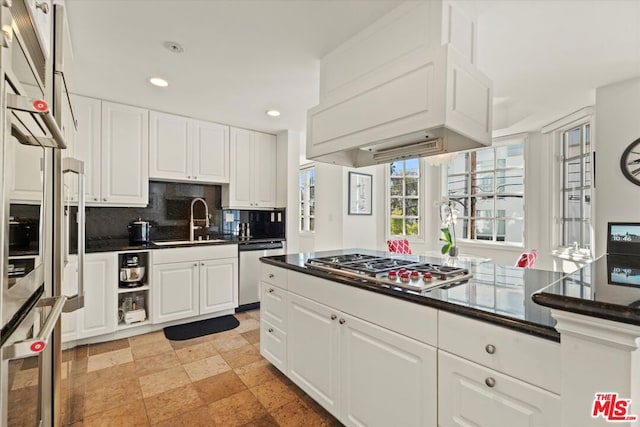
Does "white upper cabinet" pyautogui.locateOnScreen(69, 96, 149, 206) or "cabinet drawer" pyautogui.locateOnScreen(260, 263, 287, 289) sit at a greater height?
"white upper cabinet" pyautogui.locateOnScreen(69, 96, 149, 206)

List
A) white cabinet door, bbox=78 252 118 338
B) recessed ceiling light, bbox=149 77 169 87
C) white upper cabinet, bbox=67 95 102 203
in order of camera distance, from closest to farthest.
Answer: recessed ceiling light, bbox=149 77 169 87 < white cabinet door, bbox=78 252 118 338 < white upper cabinet, bbox=67 95 102 203

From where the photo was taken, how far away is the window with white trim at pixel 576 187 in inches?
134

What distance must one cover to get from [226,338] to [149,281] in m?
0.97

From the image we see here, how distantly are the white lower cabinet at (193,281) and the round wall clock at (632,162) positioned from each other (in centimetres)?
390

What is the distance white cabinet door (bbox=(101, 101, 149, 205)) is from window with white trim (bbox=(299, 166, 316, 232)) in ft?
9.78

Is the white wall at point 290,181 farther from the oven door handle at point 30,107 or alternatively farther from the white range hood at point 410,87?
the oven door handle at point 30,107

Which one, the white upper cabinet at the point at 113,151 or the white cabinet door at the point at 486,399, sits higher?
the white upper cabinet at the point at 113,151

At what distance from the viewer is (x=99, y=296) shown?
9.32ft

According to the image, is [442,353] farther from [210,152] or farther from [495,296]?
[210,152]

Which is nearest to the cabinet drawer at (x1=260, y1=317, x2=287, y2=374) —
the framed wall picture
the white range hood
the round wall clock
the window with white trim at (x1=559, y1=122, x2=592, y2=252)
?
the white range hood

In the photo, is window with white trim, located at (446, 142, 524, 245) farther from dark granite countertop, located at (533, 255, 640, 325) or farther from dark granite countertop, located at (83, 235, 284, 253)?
dark granite countertop, located at (533, 255, 640, 325)

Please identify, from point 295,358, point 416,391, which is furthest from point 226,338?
point 416,391

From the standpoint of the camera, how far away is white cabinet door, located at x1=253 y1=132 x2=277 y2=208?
4.12 metres

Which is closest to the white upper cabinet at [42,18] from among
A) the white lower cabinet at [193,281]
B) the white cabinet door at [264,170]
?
the white lower cabinet at [193,281]
